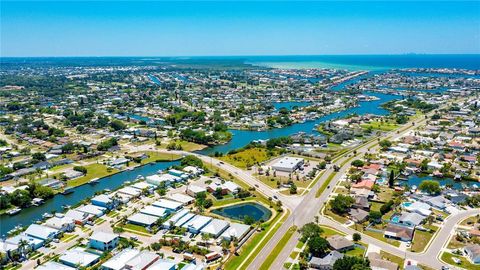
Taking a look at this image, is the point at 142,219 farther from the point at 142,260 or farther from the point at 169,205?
the point at 142,260

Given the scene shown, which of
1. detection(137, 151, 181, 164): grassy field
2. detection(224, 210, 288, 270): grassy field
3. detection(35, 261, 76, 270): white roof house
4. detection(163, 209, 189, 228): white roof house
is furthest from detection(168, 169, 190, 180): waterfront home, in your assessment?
detection(35, 261, 76, 270): white roof house

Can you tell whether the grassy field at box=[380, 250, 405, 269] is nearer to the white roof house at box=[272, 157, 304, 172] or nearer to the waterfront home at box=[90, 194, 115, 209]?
the white roof house at box=[272, 157, 304, 172]

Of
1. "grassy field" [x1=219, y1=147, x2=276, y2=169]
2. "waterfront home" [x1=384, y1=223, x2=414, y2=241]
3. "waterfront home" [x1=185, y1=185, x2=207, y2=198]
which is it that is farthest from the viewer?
"grassy field" [x1=219, y1=147, x2=276, y2=169]

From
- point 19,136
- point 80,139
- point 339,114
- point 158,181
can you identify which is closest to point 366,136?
point 339,114

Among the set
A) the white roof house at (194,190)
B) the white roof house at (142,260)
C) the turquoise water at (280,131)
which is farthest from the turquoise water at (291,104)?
the white roof house at (142,260)

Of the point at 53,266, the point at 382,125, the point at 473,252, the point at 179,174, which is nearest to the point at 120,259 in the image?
the point at 53,266

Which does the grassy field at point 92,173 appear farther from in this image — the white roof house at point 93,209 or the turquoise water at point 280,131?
the turquoise water at point 280,131

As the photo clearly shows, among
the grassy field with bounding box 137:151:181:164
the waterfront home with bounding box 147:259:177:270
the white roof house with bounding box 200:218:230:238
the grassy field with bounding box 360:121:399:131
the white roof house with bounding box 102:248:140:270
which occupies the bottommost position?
the grassy field with bounding box 137:151:181:164
